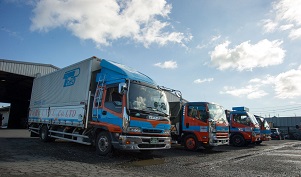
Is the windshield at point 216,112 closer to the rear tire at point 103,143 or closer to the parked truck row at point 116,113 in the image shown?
the parked truck row at point 116,113

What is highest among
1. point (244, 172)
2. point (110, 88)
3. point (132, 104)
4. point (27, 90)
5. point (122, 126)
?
point (27, 90)

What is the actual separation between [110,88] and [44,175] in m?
3.81

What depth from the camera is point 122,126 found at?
7133 millimetres

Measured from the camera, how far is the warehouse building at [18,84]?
70.0ft

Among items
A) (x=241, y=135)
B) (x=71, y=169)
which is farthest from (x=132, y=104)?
(x=241, y=135)

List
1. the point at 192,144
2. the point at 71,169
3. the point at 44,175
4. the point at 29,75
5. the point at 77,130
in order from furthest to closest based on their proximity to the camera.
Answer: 1. the point at 29,75
2. the point at 192,144
3. the point at 77,130
4. the point at 71,169
5. the point at 44,175

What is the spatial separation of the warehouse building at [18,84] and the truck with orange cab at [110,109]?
1342cm

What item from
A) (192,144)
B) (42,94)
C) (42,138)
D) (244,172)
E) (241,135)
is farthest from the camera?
(241,135)

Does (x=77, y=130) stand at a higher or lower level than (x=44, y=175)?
higher

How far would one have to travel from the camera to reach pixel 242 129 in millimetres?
14539

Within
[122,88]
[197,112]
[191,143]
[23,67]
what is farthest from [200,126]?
[23,67]

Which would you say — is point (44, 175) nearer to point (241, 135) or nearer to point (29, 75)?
point (241, 135)

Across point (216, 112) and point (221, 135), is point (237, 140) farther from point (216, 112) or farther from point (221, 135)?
point (216, 112)

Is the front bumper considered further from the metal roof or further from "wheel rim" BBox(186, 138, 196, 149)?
the metal roof
